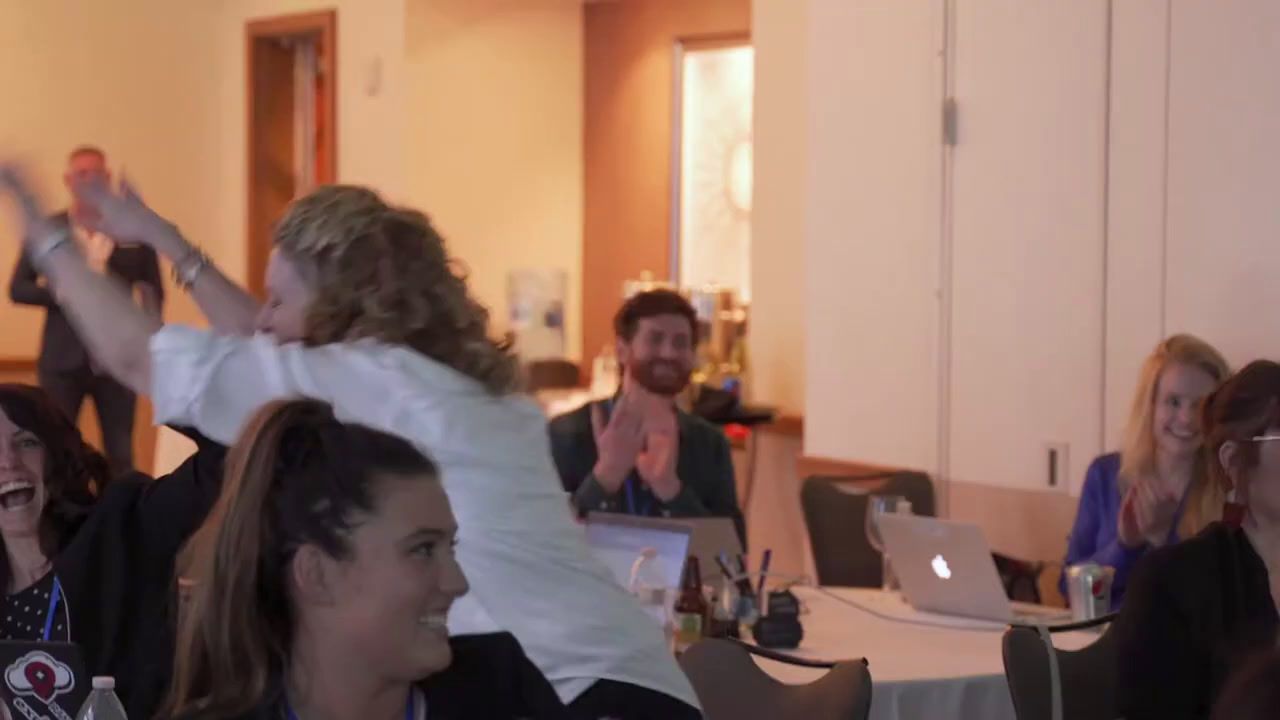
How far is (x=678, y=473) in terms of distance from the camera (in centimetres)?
477

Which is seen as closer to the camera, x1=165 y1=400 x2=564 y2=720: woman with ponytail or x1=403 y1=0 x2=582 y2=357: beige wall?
x1=165 y1=400 x2=564 y2=720: woman with ponytail

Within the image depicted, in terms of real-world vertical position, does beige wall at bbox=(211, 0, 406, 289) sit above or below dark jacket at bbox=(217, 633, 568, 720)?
above

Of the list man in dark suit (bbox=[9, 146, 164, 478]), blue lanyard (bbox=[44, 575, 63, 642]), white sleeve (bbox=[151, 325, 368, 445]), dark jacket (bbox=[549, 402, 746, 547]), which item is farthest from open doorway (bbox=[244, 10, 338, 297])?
white sleeve (bbox=[151, 325, 368, 445])

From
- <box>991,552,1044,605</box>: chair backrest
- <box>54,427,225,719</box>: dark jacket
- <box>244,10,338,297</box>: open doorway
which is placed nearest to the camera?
<box>54,427,225,719</box>: dark jacket

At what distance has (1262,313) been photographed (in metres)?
4.73

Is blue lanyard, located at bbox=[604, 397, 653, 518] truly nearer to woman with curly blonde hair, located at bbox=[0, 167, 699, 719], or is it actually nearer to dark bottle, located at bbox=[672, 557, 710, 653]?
dark bottle, located at bbox=[672, 557, 710, 653]

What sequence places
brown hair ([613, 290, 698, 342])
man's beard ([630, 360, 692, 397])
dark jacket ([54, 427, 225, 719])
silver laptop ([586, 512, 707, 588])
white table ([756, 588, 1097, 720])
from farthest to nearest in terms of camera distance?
brown hair ([613, 290, 698, 342]) < man's beard ([630, 360, 692, 397]) < silver laptop ([586, 512, 707, 588]) < white table ([756, 588, 1097, 720]) < dark jacket ([54, 427, 225, 719])

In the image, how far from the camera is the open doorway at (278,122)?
9.32 metres

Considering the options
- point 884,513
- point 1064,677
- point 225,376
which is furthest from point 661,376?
point 225,376

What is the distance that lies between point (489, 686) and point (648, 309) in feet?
9.82

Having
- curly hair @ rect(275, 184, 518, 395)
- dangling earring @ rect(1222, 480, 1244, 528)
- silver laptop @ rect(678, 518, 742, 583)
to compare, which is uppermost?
curly hair @ rect(275, 184, 518, 395)

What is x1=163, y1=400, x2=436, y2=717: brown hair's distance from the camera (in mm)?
1672

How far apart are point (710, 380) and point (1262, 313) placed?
2891mm

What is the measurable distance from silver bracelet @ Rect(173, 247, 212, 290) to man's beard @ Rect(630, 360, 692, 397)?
242 cm
